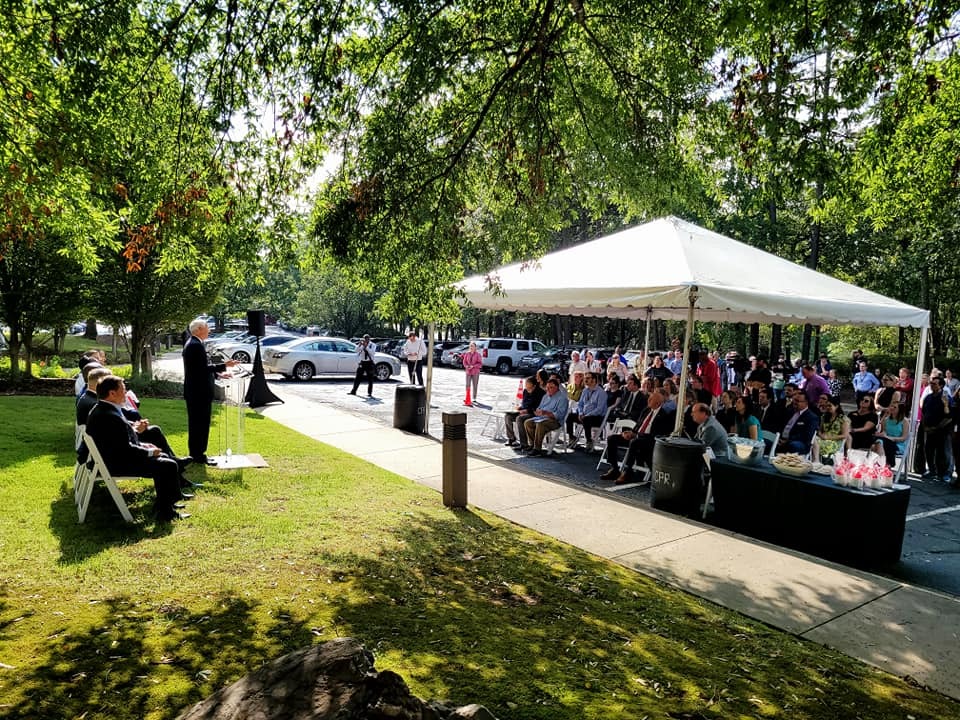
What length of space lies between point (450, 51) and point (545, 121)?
5.77 feet

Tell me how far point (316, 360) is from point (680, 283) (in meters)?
17.5

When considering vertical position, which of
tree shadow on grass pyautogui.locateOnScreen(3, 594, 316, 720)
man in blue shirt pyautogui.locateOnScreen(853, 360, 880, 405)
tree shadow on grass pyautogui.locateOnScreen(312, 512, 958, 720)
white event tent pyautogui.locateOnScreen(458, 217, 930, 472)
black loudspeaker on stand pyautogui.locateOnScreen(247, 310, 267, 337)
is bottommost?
tree shadow on grass pyautogui.locateOnScreen(312, 512, 958, 720)

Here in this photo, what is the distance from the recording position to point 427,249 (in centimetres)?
809

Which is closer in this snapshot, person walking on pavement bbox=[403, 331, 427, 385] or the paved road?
the paved road

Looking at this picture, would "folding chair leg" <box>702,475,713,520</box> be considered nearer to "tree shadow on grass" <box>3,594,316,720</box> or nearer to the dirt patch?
"tree shadow on grass" <box>3,594,316,720</box>

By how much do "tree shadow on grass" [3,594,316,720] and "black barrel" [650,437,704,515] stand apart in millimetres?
4819

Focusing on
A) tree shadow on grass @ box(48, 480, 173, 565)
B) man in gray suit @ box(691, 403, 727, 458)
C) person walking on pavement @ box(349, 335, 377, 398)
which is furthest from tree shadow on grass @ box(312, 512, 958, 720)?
person walking on pavement @ box(349, 335, 377, 398)

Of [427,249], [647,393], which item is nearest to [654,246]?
[647,393]

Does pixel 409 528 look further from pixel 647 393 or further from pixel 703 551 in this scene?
pixel 647 393

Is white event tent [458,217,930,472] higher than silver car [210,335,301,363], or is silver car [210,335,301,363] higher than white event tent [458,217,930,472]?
white event tent [458,217,930,472]

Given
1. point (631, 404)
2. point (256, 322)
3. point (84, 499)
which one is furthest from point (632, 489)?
point (256, 322)

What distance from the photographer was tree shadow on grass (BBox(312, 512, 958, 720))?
11.9 feet

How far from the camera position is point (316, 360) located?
2361 cm

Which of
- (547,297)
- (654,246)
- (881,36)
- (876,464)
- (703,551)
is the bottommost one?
(703,551)
